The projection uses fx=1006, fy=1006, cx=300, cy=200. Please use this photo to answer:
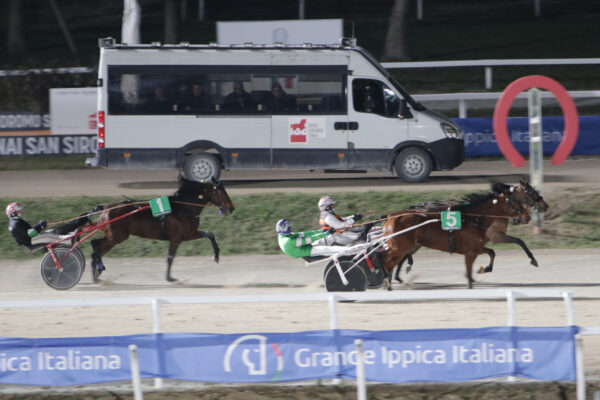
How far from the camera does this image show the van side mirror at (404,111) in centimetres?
1861

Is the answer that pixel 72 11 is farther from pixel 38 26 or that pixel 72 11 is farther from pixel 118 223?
pixel 118 223

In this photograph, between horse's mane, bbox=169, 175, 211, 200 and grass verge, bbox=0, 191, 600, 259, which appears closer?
horse's mane, bbox=169, 175, 211, 200

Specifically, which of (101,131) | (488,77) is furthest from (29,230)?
(488,77)

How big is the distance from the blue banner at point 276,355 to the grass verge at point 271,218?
314 inches

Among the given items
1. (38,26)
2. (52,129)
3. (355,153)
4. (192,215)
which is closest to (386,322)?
(192,215)

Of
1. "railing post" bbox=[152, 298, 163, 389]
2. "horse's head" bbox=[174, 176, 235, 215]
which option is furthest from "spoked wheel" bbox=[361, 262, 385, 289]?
"railing post" bbox=[152, 298, 163, 389]

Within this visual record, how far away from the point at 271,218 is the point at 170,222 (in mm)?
3539

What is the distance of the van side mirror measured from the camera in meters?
18.6

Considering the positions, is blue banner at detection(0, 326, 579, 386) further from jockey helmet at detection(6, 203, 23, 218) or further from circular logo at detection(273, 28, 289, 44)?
circular logo at detection(273, 28, 289, 44)

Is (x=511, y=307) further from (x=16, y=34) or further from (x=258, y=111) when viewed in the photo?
(x=16, y=34)

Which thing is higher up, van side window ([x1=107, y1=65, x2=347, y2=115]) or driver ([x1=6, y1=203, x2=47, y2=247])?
van side window ([x1=107, y1=65, x2=347, y2=115])

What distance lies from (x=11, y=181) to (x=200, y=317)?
32.9 feet

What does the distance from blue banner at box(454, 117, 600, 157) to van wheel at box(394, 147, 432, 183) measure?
3043 mm

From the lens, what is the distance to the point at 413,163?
750 inches
